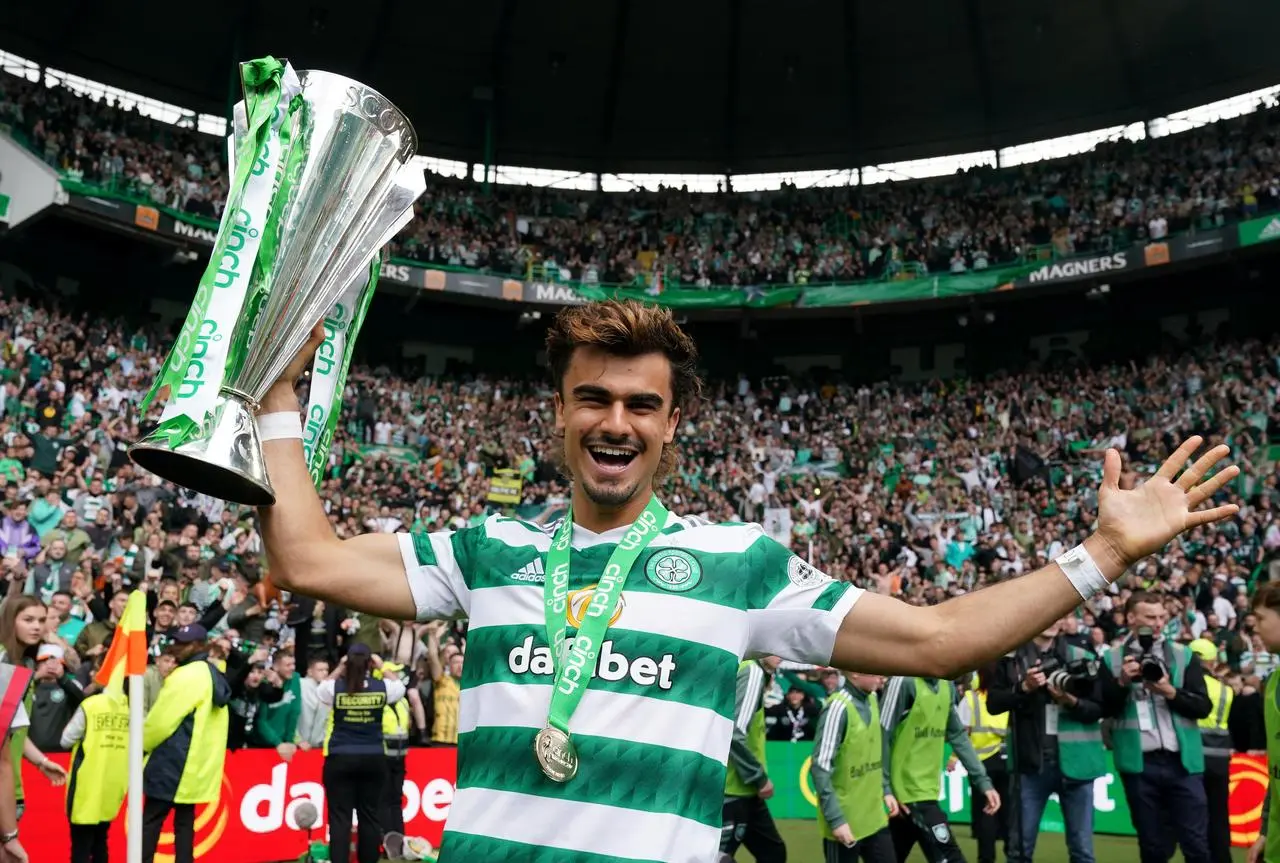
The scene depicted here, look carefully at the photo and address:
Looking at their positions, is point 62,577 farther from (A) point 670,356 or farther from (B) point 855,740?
(A) point 670,356

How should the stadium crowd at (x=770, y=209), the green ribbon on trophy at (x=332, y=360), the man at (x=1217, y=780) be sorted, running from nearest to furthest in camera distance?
1. the green ribbon on trophy at (x=332, y=360)
2. the man at (x=1217, y=780)
3. the stadium crowd at (x=770, y=209)

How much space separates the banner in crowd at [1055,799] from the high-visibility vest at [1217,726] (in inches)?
62.9

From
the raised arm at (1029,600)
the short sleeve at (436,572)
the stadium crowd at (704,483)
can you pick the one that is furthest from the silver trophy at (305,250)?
the stadium crowd at (704,483)

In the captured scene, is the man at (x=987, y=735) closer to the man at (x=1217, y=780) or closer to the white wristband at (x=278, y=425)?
the man at (x=1217, y=780)

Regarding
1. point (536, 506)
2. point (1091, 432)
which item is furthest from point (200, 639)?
point (1091, 432)

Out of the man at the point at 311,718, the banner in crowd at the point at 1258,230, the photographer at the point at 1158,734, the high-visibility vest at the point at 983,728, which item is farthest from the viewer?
the banner in crowd at the point at 1258,230

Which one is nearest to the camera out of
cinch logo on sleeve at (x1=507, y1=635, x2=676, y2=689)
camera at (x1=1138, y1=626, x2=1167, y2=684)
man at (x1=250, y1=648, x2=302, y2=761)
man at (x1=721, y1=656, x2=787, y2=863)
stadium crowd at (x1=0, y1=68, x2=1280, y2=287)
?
cinch logo on sleeve at (x1=507, y1=635, x2=676, y2=689)

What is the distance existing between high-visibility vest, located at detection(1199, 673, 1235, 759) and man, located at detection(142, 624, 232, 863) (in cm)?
724

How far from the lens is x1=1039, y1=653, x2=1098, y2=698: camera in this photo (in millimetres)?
8102

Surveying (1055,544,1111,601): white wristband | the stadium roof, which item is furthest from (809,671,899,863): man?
the stadium roof

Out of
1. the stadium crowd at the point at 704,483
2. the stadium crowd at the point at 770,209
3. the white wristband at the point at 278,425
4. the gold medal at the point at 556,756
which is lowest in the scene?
the gold medal at the point at 556,756

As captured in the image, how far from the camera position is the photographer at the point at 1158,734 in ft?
25.1

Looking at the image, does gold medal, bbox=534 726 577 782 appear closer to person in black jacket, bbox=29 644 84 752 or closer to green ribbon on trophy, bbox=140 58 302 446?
green ribbon on trophy, bbox=140 58 302 446

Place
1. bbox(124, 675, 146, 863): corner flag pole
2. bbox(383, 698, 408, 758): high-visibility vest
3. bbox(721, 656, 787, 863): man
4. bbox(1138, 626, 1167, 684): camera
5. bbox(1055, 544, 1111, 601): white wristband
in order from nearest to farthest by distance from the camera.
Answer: bbox(1055, 544, 1111, 601): white wristband, bbox(124, 675, 146, 863): corner flag pole, bbox(1138, 626, 1167, 684): camera, bbox(721, 656, 787, 863): man, bbox(383, 698, 408, 758): high-visibility vest
